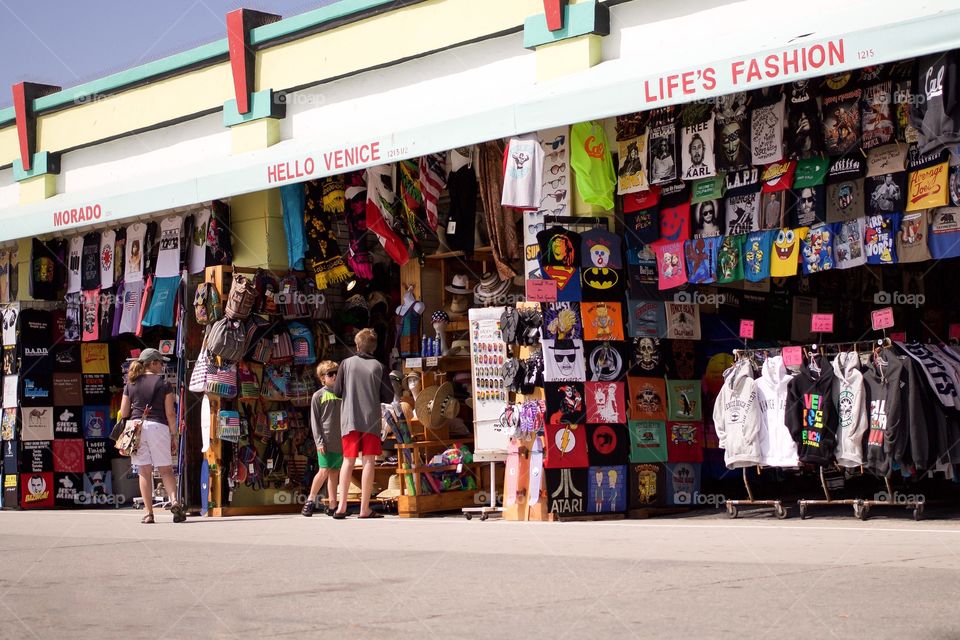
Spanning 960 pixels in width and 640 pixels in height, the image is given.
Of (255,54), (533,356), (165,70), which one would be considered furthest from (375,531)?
(165,70)

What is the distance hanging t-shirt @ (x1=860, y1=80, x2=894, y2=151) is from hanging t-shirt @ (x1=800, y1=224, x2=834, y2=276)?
87cm

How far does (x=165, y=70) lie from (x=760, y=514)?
9.30m

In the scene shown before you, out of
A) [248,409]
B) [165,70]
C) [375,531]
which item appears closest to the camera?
[375,531]

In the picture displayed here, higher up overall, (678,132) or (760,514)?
(678,132)

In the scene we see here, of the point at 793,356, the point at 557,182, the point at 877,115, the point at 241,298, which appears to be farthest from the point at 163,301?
the point at 877,115

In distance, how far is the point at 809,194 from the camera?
1113 cm

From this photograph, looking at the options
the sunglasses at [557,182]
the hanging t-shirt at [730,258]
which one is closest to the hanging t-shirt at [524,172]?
the sunglasses at [557,182]

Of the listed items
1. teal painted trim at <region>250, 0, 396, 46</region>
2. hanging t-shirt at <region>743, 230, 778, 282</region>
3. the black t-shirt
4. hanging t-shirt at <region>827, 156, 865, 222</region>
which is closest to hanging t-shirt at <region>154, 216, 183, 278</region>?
teal painted trim at <region>250, 0, 396, 46</region>

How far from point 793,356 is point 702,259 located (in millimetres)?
1236

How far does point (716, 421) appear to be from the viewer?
39.7ft

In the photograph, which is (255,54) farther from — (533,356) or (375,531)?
(375,531)

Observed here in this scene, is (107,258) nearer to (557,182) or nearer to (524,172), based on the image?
(557,182)

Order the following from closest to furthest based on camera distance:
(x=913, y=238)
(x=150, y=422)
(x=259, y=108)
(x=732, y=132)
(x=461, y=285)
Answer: (x=913, y=238), (x=732, y=132), (x=150, y=422), (x=461, y=285), (x=259, y=108)

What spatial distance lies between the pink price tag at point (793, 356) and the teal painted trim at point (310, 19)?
562 cm
